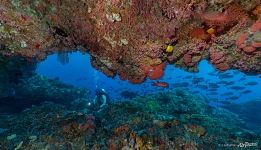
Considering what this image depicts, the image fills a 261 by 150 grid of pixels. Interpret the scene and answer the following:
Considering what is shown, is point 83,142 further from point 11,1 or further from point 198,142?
point 11,1

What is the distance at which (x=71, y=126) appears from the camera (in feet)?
21.3

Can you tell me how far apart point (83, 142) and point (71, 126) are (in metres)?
0.65

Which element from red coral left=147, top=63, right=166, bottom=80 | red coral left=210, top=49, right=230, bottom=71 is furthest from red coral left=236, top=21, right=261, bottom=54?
red coral left=147, top=63, right=166, bottom=80

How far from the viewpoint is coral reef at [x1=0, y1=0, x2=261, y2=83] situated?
193 inches

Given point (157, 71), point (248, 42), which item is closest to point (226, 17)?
point (248, 42)

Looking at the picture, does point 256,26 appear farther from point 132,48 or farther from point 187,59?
point 132,48

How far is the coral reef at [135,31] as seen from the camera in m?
4.89

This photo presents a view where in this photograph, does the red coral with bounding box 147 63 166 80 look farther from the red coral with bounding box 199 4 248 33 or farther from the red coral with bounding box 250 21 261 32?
the red coral with bounding box 250 21 261 32

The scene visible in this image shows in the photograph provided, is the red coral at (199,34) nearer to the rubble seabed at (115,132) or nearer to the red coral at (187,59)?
the red coral at (187,59)

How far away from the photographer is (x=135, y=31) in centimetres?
528

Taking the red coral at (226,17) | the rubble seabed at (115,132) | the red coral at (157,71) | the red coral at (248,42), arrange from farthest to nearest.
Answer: the red coral at (157,71)
the rubble seabed at (115,132)
the red coral at (248,42)
the red coral at (226,17)

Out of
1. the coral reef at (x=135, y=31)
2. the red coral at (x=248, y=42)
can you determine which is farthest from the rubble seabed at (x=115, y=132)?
the red coral at (x=248, y=42)

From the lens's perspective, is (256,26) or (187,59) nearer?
(256,26)

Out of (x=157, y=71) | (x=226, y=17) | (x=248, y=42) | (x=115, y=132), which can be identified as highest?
(x=226, y=17)
